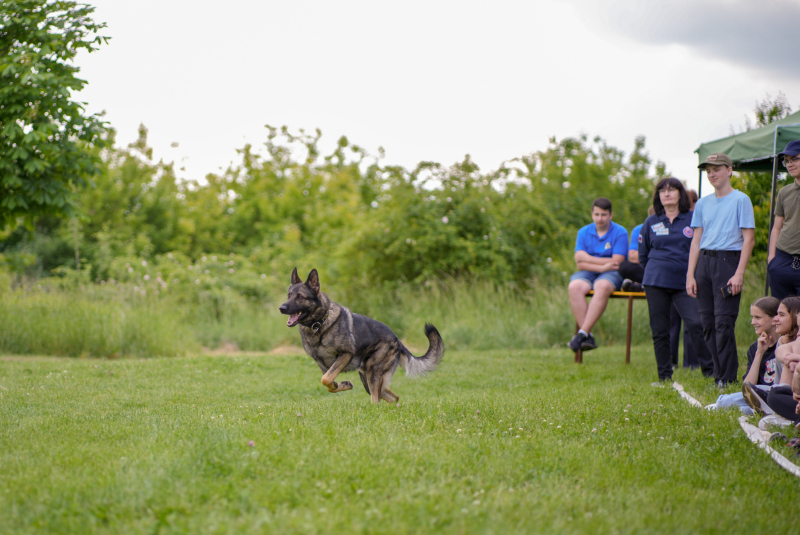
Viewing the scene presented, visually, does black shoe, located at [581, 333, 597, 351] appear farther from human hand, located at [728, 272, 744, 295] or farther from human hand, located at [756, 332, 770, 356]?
human hand, located at [756, 332, 770, 356]

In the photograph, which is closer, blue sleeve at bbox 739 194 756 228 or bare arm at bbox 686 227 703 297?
blue sleeve at bbox 739 194 756 228

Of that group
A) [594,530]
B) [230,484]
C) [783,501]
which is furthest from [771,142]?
[230,484]

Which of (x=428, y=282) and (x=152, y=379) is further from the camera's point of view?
(x=428, y=282)

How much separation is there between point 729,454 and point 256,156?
1058 inches

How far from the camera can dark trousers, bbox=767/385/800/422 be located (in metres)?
4.78

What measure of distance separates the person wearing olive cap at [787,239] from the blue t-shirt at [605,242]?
→ 2.84 m

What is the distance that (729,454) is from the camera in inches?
173

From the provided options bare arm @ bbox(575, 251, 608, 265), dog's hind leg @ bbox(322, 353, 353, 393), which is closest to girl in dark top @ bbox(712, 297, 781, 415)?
dog's hind leg @ bbox(322, 353, 353, 393)

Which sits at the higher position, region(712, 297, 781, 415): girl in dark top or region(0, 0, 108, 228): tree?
region(0, 0, 108, 228): tree

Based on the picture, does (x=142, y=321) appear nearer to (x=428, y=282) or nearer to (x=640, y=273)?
(x=428, y=282)

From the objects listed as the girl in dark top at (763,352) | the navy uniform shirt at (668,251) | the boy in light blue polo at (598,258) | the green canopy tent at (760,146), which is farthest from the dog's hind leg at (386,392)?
the green canopy tent at (760,146)

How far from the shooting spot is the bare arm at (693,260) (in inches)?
265

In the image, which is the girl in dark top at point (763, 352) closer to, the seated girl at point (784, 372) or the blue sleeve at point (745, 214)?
the seated girl at point (784, 372)

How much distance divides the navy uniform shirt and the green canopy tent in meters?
Answer: 1.20
